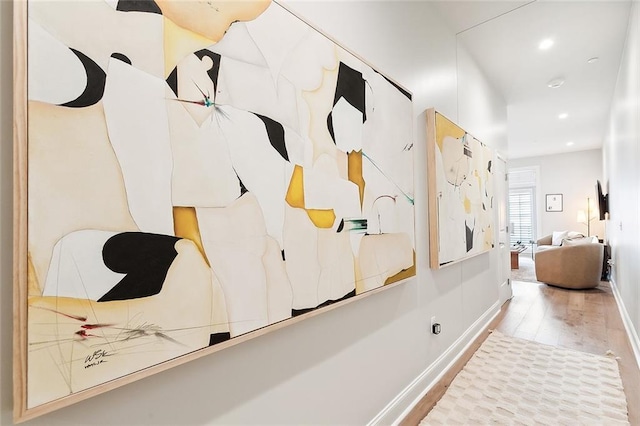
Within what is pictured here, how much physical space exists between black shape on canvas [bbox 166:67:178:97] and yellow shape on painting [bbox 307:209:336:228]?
61 centimetres

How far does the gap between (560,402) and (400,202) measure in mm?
1693

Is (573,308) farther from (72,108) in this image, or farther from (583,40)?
(72,108)

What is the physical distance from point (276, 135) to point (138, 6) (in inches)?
20.1

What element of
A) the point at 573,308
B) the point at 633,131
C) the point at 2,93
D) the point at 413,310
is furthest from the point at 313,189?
the point at 573,308

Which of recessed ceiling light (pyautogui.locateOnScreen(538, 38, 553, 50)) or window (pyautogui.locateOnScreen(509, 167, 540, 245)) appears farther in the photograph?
window (pyautogui.locateOnScreen(509, 167, 540, 245))

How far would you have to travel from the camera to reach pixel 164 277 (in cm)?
81

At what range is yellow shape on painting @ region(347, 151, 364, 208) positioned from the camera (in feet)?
4.75

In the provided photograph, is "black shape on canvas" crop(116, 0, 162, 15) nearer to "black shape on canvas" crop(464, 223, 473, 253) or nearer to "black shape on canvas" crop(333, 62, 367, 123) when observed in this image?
"black shape on canvas" crop(333, 62, 367, 123)

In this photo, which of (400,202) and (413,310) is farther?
(413,310)

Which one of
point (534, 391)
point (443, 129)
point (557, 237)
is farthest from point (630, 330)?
point (557, 237)

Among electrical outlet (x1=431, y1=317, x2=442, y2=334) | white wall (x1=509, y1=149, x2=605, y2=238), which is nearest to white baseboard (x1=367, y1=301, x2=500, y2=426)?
electrical outlet (x1=431, y1=317, x2=442, y2=334)

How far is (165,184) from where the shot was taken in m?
0.82

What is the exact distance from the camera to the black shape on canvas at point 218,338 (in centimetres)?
90
